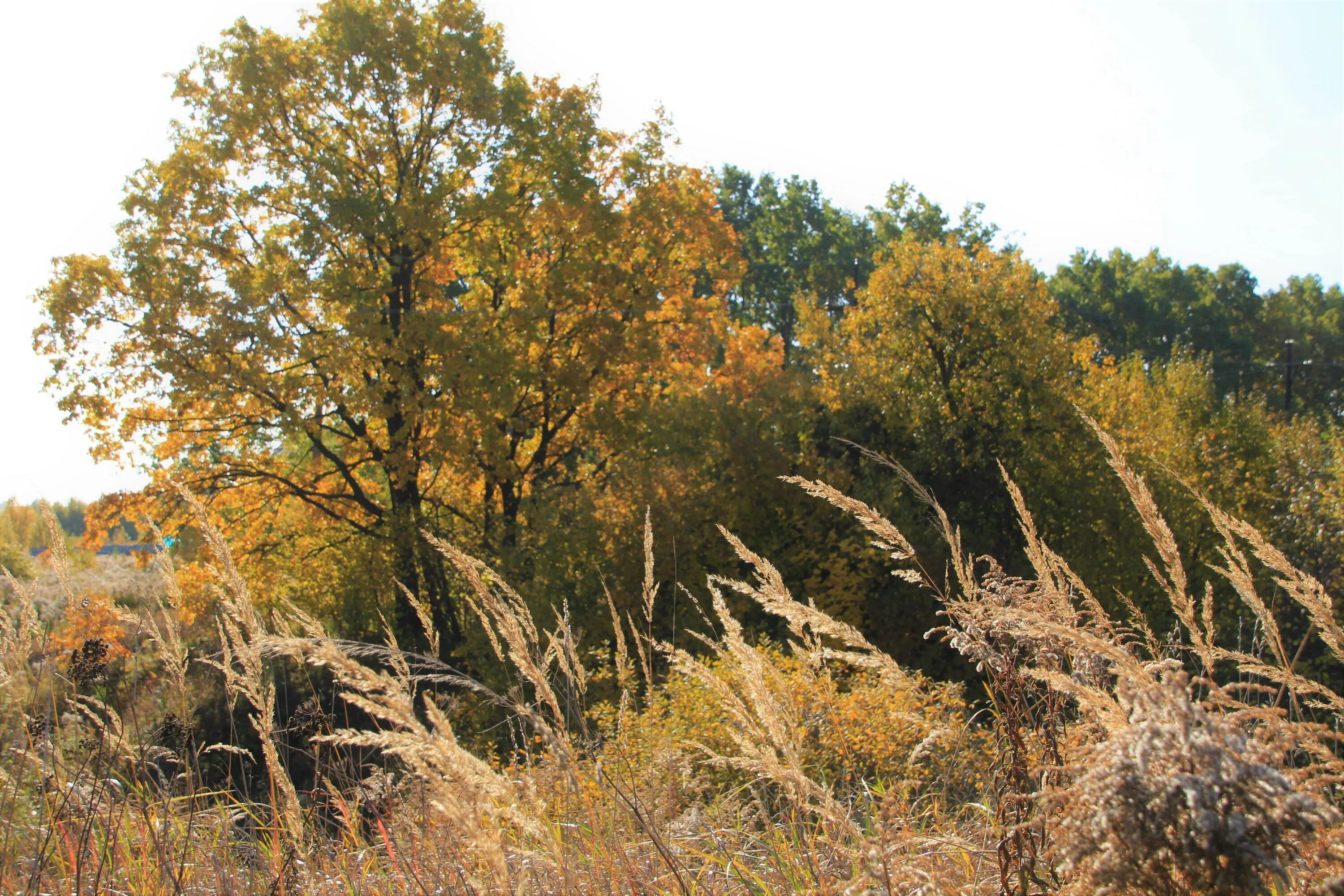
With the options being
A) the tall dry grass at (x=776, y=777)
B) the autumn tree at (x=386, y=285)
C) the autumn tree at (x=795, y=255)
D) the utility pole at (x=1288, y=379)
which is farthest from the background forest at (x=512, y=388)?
the utility pole at (x=1288, y=379)

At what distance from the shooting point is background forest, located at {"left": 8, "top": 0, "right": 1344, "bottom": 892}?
11.4 metres

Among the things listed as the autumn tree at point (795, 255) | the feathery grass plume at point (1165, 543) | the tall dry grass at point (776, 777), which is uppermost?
the autumn tree at point (795, 255)

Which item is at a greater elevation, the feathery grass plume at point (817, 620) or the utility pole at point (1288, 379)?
the utility pole at point (1288, 379)

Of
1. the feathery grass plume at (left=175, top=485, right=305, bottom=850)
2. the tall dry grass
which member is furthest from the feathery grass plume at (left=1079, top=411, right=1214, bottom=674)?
the feathery grass plume at (left=175, top=485, right=305, bottom=850)

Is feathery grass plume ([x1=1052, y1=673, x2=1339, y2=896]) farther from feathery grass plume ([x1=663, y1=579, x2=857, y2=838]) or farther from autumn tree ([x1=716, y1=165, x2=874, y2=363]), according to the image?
autumn tree ([x1=716, y1=165, x2=874, y2=363])

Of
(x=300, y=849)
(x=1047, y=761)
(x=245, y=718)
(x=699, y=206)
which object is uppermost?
(x=699, y=206)

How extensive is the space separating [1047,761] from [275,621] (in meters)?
1.96

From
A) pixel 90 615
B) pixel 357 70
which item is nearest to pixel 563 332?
pixel 357 70

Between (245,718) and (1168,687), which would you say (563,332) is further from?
(1168,687)

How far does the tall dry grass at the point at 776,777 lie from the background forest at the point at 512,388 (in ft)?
24.8

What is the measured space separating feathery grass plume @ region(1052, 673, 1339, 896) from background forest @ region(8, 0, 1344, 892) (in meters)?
9.29

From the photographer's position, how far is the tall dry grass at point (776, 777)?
1.13 meters

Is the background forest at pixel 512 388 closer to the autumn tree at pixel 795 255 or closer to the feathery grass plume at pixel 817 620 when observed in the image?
the feathery grass plume at pixel 817 620

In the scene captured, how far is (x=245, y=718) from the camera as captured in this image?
11.9 metres
